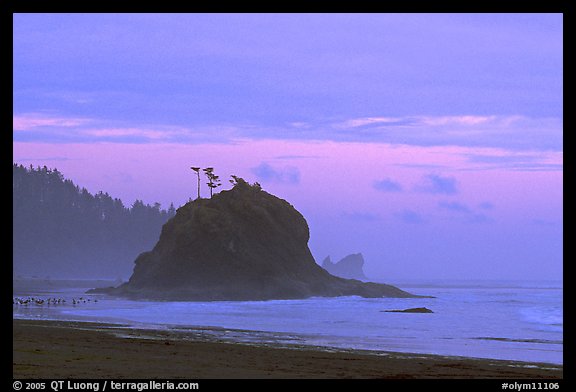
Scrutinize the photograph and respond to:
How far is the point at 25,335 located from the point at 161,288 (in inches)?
2541

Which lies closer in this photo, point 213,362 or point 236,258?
point 213,362

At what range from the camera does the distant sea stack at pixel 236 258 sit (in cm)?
9431

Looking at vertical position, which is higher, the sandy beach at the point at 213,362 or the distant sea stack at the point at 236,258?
the distant sea stack at the point at 236,258

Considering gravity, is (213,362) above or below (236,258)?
below

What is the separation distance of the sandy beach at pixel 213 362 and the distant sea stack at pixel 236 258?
60534 millimetres

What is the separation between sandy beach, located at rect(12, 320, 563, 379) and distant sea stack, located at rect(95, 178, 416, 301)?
60.5m

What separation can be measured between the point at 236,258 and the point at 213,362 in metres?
76.2

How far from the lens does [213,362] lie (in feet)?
75.6
